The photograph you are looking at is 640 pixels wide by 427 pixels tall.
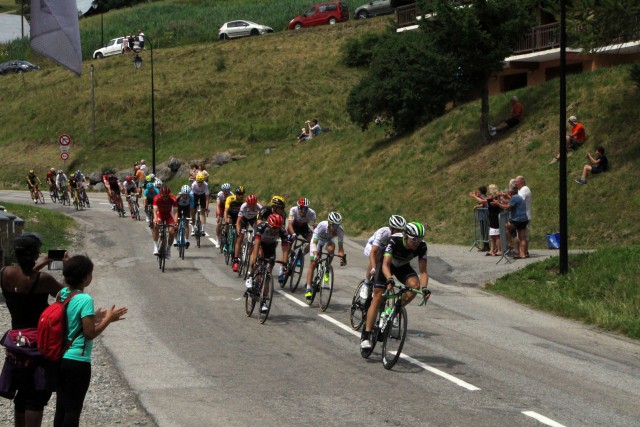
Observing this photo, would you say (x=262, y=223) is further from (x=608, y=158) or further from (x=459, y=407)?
(x=608, y=158)

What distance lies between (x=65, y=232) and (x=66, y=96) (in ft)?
143

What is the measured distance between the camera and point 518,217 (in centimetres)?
2259

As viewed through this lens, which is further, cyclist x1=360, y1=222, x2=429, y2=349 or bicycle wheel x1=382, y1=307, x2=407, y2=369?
cyclist x1=360, y1=222, x2=429, y2=349

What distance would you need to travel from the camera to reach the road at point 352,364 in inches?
391

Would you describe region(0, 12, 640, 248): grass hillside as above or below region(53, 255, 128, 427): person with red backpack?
above

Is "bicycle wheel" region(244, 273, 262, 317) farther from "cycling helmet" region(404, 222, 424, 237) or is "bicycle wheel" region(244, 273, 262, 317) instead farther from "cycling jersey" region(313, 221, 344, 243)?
"cycling helmet" region(404, 222, 424, 237)

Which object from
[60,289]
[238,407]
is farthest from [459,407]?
[60,289]

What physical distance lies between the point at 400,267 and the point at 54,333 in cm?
639

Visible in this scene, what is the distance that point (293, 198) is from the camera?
3984cm

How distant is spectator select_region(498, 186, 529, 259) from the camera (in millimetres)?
22531

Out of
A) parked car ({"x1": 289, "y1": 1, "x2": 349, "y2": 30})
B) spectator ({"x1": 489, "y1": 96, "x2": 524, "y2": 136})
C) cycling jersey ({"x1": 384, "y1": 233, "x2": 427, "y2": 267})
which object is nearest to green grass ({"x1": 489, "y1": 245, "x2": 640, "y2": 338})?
cycling jersey ({"x1": 384, "y1": 233, "x2": 427, "y2": 267})

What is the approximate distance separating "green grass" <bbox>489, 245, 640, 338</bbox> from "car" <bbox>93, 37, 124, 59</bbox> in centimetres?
6672

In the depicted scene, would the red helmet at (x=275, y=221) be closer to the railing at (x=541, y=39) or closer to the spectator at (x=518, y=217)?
the spectator at (x=518, y=217)

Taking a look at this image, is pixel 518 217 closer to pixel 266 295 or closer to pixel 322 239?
pixel 322 239
